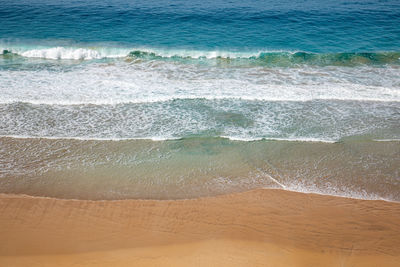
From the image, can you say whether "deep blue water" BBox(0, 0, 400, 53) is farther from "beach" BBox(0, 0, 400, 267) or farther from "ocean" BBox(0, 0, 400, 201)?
"beach" BBox(0, 0, 400, 267)

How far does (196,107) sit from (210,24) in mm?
12000

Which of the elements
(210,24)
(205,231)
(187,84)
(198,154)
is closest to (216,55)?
(187,84)

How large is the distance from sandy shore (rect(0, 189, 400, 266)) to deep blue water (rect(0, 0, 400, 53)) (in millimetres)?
12181

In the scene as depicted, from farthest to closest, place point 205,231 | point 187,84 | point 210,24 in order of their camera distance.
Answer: point 210,24
point 187,84
point 205,231

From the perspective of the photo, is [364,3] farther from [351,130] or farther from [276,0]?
[351,130]

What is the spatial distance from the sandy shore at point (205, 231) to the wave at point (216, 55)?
10075 millimetres

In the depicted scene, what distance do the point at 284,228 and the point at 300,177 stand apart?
1728 millimetres

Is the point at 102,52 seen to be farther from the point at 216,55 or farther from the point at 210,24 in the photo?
the point at 210,24

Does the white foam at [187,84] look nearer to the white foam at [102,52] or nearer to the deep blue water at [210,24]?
the white foam at [102,52]

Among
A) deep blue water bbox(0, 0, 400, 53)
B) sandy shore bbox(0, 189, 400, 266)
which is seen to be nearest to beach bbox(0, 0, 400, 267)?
sandy shore bbox(0, 189, 400, 266)

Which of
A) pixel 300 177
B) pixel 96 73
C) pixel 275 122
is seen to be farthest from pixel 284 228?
pixel 96 73

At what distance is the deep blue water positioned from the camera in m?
17.4

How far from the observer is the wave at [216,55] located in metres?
15.2

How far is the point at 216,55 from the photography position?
16.0 m
